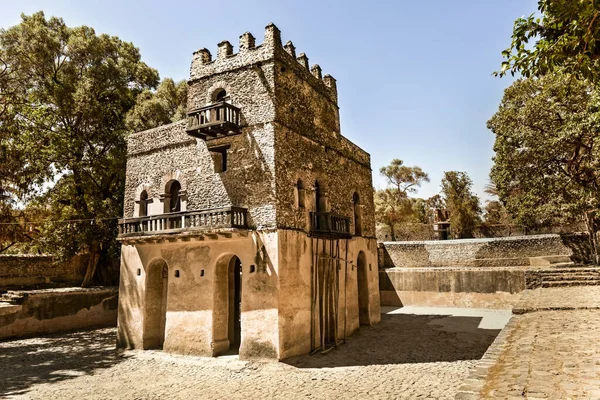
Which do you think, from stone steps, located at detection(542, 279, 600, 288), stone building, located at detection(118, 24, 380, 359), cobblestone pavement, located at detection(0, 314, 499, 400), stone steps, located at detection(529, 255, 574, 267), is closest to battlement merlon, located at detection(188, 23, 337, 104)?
stone building, located at detection(118, 24, 380, 359)

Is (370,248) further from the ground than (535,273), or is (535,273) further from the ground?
(370,248)

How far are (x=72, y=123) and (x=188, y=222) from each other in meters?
14.1

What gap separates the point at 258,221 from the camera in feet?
43.6

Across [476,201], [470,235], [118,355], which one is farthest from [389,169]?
[118,355]

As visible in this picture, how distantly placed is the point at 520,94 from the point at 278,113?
15960mm

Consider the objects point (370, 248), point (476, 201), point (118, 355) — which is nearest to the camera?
point (118, 355)

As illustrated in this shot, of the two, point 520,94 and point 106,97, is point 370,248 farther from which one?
point 106,97

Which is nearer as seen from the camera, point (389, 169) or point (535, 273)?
point (535, 273)

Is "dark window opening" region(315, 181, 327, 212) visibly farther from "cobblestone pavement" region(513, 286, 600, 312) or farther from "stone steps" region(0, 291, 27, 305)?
"stone steps" region(0, 291, 27, 305)

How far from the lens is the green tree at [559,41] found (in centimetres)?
564

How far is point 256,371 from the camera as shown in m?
11.4

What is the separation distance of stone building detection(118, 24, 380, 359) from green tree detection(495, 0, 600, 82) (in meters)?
8.51

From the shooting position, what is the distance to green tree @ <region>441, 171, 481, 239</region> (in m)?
32.9

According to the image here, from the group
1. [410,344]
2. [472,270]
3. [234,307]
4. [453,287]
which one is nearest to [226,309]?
[234,307]
